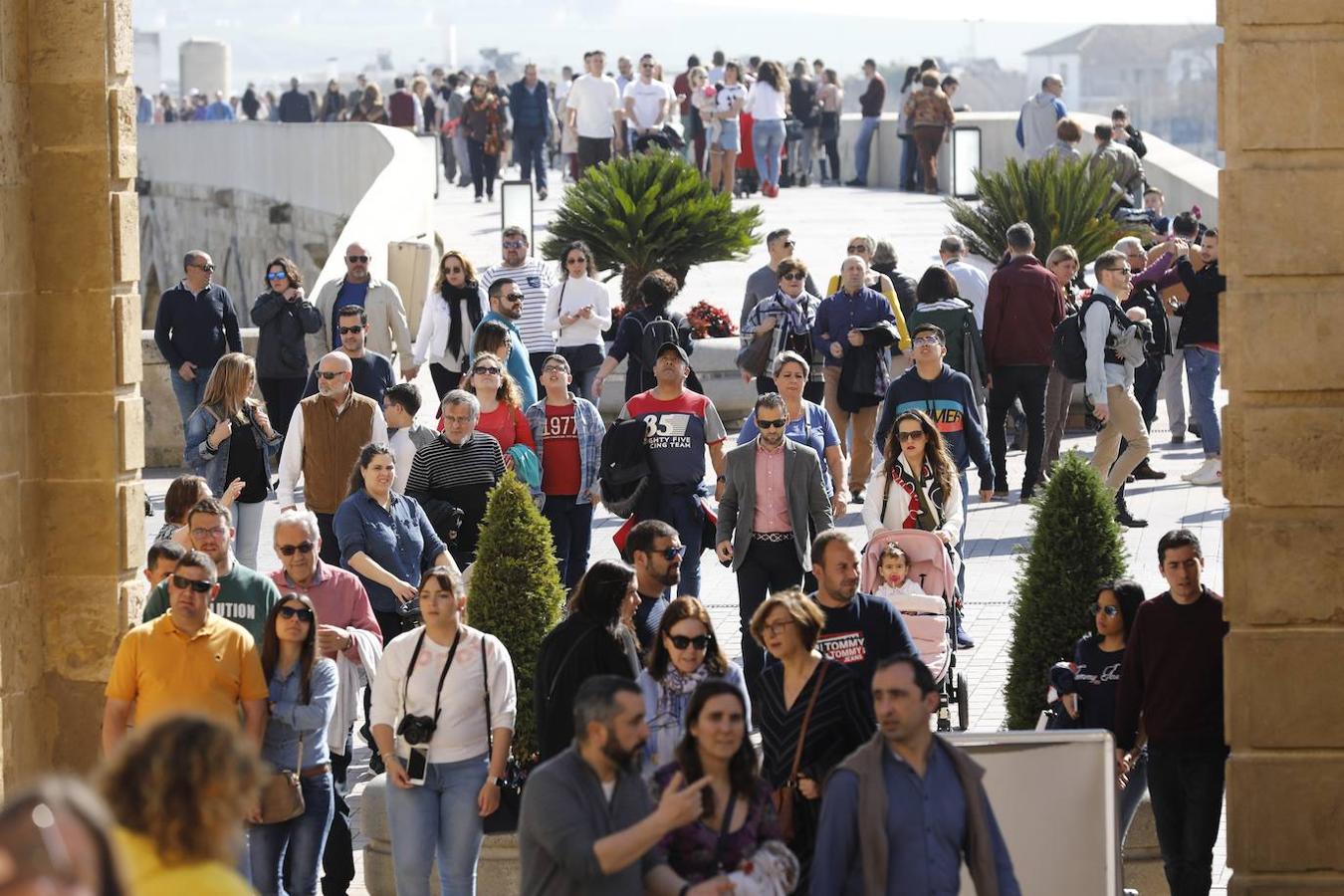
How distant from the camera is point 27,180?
390 inches

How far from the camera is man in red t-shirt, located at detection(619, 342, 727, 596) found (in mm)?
12703

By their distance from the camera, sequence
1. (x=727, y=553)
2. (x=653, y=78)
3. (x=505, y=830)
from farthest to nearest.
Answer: (x=653, y=78) → (x=727, y=553) → (x=505, y=830)

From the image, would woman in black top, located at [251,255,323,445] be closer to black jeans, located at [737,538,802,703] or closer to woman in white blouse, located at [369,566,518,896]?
black jeans, located at [737,538,802,703]

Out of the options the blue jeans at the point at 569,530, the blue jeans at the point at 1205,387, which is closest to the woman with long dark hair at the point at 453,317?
the blue jeans at the point at 569,530

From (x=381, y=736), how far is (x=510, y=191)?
781 inches

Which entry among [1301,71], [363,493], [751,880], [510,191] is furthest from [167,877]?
[510,191]

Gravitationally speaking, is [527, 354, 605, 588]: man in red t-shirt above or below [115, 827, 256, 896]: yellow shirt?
above

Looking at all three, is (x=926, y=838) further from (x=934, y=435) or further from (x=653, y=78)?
(x=653, y=78)

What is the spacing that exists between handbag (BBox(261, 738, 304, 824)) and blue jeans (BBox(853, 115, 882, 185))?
1256 inches

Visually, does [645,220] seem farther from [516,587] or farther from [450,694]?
[450,694]

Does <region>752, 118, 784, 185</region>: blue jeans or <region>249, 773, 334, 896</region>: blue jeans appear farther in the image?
<region>752, 118, 784, 185</region>: blue jeans

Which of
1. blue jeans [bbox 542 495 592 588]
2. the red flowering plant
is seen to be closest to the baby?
blue jeans [bbox 542 495 592 588]

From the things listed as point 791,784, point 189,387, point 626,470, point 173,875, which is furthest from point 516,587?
point 189,387

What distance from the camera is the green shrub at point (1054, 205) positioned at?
884 inches
